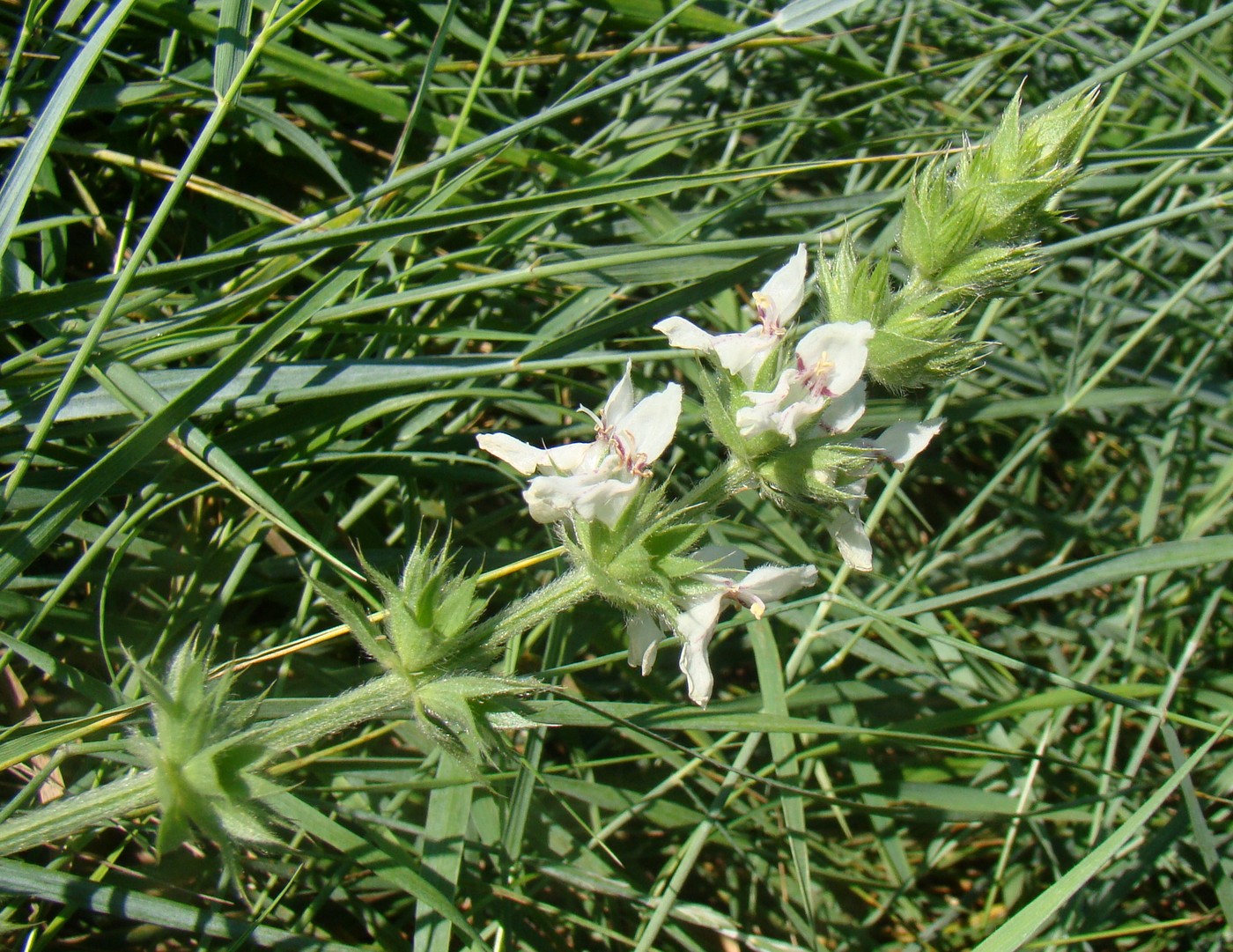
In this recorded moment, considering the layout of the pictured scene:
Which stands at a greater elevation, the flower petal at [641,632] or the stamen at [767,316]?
the stamen at [767,316]

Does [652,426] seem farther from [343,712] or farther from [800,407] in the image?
[343,712]

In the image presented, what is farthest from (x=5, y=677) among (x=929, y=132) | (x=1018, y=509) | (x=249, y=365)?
(x=1018, y=509)

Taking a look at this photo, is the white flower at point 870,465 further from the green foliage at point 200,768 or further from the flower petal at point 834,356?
the green foliage at point 200,768

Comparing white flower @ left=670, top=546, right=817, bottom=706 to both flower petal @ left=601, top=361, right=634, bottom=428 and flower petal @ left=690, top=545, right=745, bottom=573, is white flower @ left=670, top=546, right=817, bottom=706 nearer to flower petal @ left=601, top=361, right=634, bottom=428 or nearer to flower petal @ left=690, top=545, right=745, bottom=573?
flower petal @ left=690, top=545, right=745, bottom=573

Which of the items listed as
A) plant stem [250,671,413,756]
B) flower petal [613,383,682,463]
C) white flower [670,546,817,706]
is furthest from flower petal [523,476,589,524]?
plant stem [250,671,413,756]

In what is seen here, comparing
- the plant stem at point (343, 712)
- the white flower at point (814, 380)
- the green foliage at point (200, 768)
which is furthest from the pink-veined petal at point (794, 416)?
the green foliage at point (200, 768)

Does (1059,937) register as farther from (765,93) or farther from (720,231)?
(765,93)
